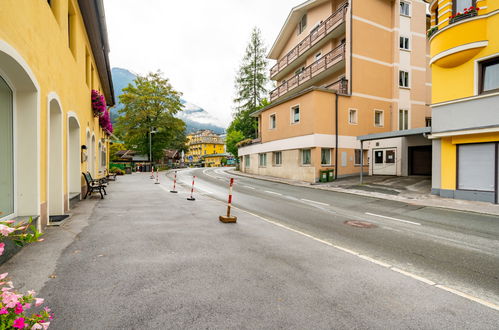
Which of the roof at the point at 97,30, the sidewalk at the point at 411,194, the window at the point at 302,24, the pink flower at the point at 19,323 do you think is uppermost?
the window at the point at 302,24

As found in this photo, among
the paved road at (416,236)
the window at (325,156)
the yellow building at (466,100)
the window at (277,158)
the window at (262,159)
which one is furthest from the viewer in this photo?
the window at (262,159)

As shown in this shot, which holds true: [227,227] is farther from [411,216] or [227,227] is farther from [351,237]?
[411,216]

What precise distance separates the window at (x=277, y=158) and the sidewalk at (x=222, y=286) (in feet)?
66.8

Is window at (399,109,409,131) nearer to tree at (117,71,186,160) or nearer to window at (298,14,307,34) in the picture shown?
window at (298,14,307,34)

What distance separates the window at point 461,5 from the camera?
479 inches

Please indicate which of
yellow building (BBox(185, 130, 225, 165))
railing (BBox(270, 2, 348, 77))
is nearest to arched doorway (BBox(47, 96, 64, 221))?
railing (BBox(270, 2, 348, 77))

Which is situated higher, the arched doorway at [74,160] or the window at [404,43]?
the window at [404,43]

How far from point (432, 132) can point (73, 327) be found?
15.8m

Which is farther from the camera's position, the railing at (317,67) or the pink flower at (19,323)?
the railing at (317,67)

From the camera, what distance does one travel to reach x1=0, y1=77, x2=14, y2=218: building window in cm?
471

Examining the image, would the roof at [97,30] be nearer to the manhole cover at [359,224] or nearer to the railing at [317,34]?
the manhole cover at [359,224]

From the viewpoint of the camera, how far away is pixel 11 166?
4984 mm

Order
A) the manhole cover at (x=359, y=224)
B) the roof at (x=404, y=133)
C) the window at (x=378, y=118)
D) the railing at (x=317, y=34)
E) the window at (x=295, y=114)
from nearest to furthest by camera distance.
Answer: the manhole cover at (x=359, y=224), the roof at (x=404, y=133), the railing at (x=317, y=34), the window at (x=295, y=114), the window at (x=378, y=118)

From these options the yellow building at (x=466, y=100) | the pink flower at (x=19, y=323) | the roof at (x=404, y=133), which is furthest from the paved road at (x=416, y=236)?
the roof at (x=404, y=133)
